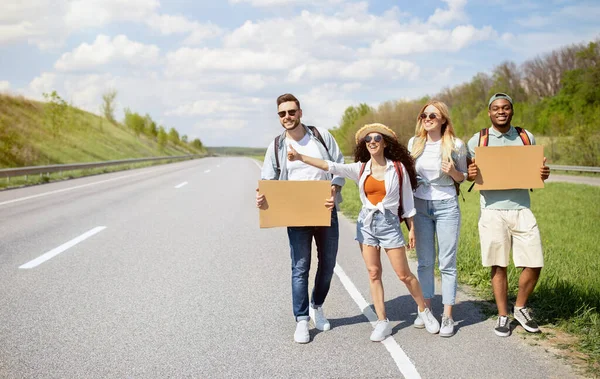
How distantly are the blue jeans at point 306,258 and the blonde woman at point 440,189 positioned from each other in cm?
79

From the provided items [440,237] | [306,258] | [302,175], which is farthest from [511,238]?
[302,175]

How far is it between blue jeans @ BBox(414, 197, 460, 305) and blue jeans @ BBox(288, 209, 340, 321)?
75 centimetres

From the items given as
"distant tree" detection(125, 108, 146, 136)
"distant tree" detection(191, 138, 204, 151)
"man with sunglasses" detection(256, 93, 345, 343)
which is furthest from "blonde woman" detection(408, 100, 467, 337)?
"distant tree" detection(191, 138, 204, 151)

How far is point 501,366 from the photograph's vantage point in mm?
3574

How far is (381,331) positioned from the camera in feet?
13.5

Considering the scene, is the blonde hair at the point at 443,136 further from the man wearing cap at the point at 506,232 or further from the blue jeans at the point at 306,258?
the blue jeans at the point at 306,258

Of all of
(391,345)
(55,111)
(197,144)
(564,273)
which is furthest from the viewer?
(197,144)

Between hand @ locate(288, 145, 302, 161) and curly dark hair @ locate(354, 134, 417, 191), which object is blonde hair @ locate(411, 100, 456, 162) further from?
hand @ locate(288, 145, 302, 161)

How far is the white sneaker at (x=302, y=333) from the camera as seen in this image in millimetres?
4070

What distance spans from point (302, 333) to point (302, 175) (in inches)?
50.8

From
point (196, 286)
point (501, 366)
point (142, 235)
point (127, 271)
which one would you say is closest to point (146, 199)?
point (142, 235)

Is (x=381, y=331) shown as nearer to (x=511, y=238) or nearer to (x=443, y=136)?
(x=511, y=238)

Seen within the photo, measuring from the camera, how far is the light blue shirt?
433cm

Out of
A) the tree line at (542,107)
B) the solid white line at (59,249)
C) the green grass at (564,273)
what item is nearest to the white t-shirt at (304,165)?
the green grass at (564,273)
